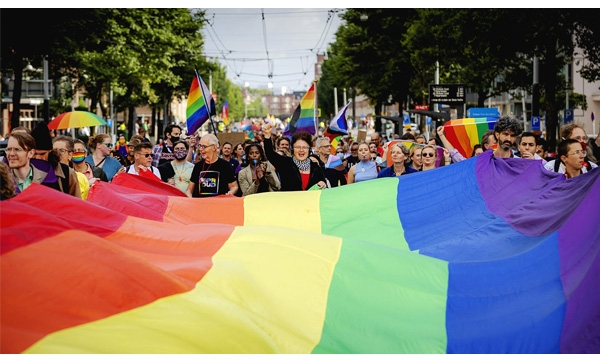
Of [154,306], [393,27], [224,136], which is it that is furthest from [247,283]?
[393,27]

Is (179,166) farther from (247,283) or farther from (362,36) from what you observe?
(362,36)

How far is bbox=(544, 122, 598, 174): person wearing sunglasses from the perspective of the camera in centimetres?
885

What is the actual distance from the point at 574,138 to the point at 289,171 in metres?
3.39

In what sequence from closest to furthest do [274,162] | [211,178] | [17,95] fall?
[274,162] → [211,178] → [17,95]

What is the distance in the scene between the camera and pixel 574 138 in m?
9.30

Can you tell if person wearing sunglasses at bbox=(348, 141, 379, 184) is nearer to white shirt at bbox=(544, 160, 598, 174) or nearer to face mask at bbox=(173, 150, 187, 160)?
face mask at bbox=(173, 150, 187, 160)

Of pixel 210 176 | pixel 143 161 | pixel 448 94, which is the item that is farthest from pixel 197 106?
pixel 448 94

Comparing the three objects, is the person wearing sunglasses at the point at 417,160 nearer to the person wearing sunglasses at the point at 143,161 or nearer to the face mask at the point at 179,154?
the face mask at the point at 179,154

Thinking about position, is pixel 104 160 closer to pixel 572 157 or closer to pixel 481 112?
pixel 572 157

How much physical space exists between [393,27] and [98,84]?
17.1m

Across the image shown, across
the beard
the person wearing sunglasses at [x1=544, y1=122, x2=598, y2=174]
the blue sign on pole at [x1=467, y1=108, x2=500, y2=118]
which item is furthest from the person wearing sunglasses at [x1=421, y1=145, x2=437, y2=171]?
the blue sign on pole at [x1=467, y1=108, x2=500, y2=118]

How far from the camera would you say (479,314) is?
602 centimetres

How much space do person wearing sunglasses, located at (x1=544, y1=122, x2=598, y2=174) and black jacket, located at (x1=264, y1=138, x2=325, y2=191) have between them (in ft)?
9.10

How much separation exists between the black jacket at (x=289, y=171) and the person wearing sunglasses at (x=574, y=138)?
2773 mm
